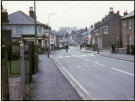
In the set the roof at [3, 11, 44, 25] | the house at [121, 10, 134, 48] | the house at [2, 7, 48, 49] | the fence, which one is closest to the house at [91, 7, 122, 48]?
the house at [121, 10, 134, 48]

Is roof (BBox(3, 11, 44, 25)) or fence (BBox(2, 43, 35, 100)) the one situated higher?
roof (BBox(3, 11, 44, 25))

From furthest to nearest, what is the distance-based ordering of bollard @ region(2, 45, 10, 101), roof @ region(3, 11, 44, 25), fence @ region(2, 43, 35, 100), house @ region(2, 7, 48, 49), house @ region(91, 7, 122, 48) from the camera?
house @ region(91, 7, 122, 48) < house @ region(2, 7, 48, 49) < roof @ region(3, 11, 44, 25) < fence @ region(2, 43, 35, 100) < bollard @ region(2, 45, 10, 101)

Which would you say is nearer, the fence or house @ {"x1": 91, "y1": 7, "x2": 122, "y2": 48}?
the fence

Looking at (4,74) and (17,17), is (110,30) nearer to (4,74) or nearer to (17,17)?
(17,17)

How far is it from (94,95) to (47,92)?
5.65ft

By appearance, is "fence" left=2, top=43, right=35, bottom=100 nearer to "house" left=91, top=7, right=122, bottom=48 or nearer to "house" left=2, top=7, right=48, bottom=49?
"house" left=2, top=7, right=48, bottom=49

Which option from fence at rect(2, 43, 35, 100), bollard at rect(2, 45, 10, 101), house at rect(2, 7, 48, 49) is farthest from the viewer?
house at rect(2, 7, 48, 49)

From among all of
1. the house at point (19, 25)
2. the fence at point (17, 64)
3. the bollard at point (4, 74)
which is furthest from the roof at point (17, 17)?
the bollard at point (4, 74)

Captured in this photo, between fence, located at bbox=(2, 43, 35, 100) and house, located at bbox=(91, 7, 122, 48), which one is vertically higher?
house, located at bbox=(91, 7, 122, 48)

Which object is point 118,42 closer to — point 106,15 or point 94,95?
point 106,15

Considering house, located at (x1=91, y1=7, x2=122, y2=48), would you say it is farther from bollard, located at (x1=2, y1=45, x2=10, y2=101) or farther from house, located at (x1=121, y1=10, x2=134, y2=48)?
bollard, located at (x1=2, y1=45, x2=10, y2=101)

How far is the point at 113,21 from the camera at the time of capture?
50.7m

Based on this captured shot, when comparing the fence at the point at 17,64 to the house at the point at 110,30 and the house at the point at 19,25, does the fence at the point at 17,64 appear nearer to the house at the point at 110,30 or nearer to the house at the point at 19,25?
the house at the point at 19,25

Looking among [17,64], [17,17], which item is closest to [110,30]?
[17,17]
